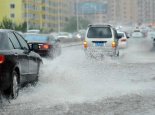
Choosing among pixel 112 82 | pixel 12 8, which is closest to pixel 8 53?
pixel 112 82

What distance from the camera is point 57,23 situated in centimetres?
16800

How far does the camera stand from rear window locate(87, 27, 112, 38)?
92.5 ft

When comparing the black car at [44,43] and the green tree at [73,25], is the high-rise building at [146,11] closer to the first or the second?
the green tree at [73,25]

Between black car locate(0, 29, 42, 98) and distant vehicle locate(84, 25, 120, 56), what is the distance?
1435 centimetres

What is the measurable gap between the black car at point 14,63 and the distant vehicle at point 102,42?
14.3 m

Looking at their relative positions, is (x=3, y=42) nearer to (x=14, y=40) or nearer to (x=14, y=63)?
(x=14, y=63)

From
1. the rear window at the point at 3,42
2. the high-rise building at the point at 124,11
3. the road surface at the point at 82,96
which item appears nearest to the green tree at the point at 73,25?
the high-rise building at the point at 124,11

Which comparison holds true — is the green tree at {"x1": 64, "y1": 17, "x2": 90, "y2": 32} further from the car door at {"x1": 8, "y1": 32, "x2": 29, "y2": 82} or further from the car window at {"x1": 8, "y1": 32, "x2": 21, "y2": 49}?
the car window at {"x1": 8, "y1": 32, "x2": 21, "y2": 49}

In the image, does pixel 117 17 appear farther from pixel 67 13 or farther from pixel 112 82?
pixel 112 82

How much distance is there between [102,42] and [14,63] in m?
16.9

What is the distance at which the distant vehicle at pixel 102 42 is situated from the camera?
27.7m

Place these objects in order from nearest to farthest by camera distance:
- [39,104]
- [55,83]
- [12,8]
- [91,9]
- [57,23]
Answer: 1. [39,104]
2. [55,83]
3. [91,9]
4. [12,8]
5. [57,23]

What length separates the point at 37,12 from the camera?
148500 mm

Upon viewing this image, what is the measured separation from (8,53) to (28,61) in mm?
1738
